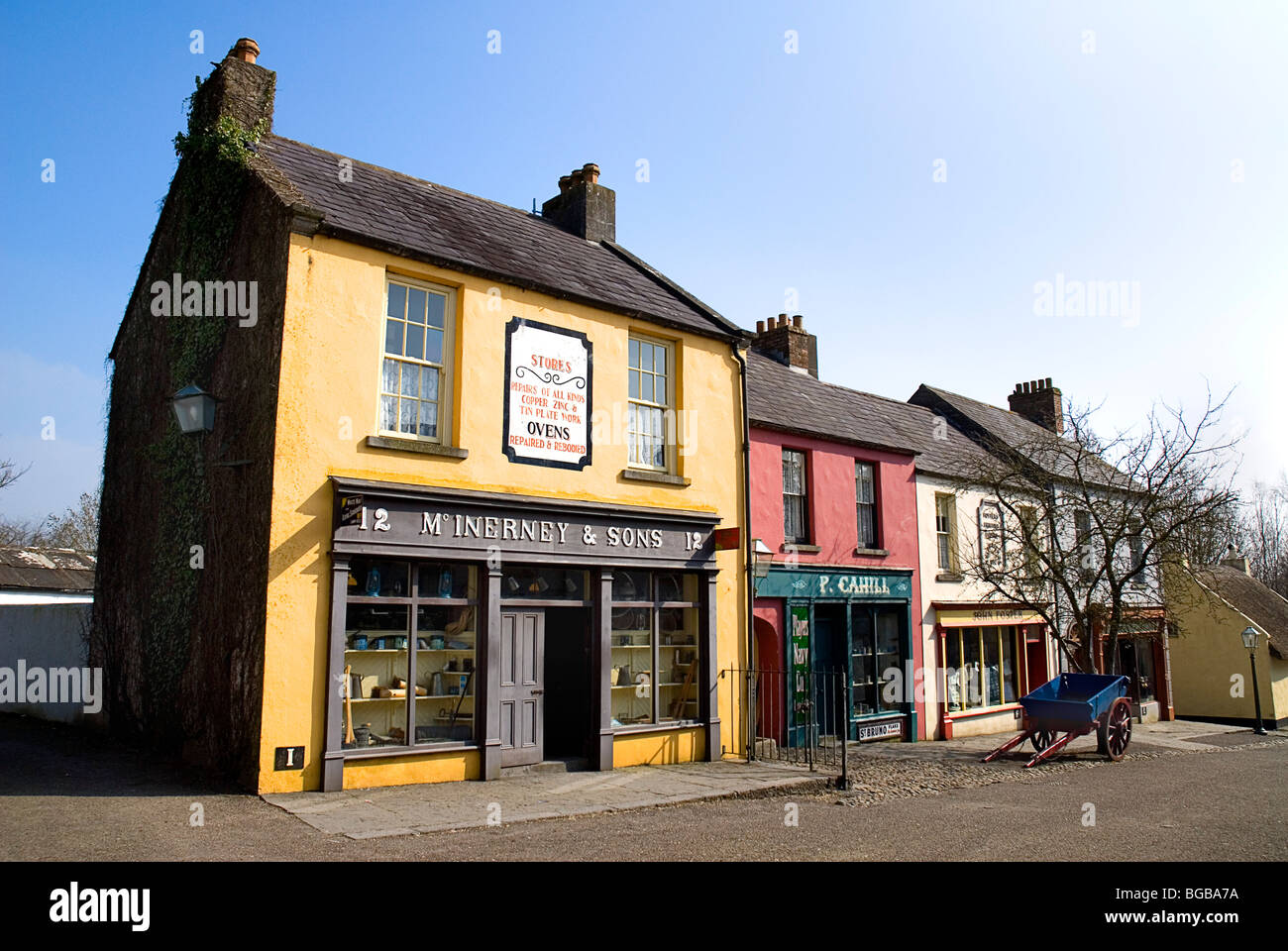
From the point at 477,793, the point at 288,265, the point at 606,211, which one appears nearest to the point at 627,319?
the point at 606,211

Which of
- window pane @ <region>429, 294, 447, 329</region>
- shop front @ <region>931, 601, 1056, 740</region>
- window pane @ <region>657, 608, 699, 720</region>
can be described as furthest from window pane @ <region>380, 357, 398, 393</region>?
shop front @ <region>931, 601, 1056, 740</region>

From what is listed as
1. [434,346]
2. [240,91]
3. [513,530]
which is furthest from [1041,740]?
[240,91]

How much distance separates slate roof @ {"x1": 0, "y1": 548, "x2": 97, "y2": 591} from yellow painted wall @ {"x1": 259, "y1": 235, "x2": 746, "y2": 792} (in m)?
16.2

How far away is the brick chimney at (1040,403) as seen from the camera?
3017cm

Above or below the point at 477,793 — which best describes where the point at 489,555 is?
above

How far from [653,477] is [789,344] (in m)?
9.18

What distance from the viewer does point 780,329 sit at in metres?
21.9

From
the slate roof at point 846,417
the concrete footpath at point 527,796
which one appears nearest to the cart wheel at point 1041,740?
the concrete footpath at point 527,796

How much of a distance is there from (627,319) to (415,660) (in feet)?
19.9

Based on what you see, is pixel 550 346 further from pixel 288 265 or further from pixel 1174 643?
pixel 1174 643

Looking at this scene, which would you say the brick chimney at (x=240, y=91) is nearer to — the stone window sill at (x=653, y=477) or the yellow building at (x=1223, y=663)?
the stone window sill at (x=653, y=477)

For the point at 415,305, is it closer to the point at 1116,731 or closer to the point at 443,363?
the point at 443,363

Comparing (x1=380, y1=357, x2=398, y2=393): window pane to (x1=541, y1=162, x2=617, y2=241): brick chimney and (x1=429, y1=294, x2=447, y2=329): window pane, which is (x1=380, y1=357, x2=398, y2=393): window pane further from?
(x1=541, y1=162, x2=617, y2=241): brick chimney

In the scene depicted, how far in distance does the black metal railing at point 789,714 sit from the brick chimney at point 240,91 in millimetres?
10737
